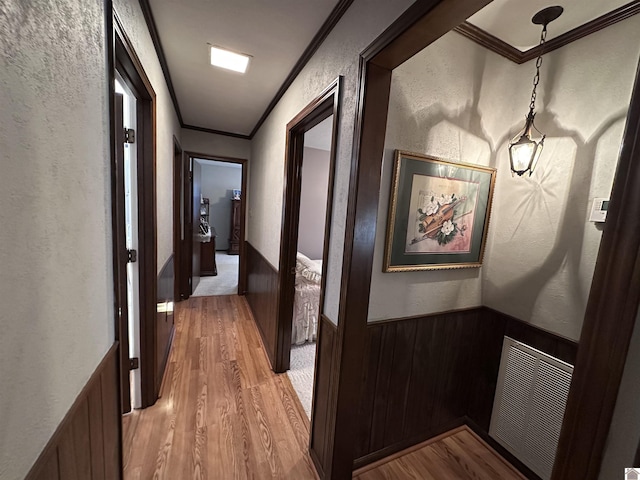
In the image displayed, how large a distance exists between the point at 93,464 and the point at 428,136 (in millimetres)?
1952

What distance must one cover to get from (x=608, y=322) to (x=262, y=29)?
193 cm

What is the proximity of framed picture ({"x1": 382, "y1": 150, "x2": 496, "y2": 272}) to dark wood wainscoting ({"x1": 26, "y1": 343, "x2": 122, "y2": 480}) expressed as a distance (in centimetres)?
126

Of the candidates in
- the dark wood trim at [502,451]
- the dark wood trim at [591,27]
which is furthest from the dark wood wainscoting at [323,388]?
the dark wood trim at [591,27]

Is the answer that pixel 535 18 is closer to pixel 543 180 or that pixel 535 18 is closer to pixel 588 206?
pixel 543 180

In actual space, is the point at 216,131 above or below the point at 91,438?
above

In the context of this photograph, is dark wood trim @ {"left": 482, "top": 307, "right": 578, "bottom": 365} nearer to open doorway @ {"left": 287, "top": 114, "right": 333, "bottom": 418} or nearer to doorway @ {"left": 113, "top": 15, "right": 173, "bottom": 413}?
open doorway @ {"left": 287, "top": 114, "right": 333, "bottom": 418}

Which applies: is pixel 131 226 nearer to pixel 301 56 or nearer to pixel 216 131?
pixel 301 56

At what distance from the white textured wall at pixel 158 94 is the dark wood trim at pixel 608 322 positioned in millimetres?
1572


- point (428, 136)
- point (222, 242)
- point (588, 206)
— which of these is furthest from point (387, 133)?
point (222, 242)

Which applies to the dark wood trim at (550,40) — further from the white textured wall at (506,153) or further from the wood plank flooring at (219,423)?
the wood plank flooring at (219,423)

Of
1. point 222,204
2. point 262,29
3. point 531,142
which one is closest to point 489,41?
point 531,142

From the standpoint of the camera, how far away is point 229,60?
75.4 inches

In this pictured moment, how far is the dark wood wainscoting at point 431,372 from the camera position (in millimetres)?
1507

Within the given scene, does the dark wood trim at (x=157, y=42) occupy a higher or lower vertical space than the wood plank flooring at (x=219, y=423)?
higher
